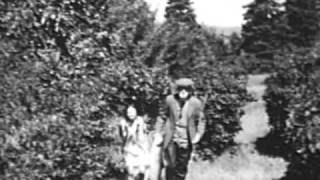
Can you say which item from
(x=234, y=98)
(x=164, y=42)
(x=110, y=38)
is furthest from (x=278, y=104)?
(x=110, y=38)

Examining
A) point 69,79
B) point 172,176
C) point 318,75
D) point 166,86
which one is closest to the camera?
point 172,176

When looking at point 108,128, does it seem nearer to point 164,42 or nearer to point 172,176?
point 172,176

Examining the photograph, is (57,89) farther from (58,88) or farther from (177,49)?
(177,49)

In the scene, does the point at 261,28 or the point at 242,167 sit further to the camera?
the point at 261,28

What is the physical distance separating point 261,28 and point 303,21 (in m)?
3.65

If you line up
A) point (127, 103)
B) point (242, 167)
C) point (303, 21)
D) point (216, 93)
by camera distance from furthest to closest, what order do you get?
point (303, 21), point (216, 93), point (242, 167), point (127, 103)

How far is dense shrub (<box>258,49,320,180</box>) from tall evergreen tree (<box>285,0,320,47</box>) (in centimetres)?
2739

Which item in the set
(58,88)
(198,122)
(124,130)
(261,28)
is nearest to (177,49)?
(124,130)

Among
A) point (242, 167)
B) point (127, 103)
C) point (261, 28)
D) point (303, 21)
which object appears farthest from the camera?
point (261, 28)

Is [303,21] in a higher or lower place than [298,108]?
higher

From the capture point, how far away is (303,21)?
48000mm

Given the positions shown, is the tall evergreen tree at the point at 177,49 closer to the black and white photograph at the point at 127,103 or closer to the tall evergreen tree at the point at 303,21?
the black and white photograph at the point at 127,103

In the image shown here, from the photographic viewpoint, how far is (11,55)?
10172mm

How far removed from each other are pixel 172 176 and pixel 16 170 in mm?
2907
